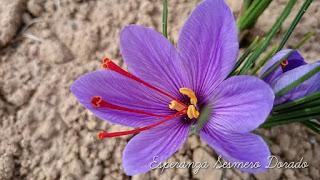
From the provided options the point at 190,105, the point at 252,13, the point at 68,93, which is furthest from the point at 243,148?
the point at 68,93

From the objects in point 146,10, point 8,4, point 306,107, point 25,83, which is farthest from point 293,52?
point 8,4

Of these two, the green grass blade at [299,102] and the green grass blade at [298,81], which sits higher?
the green grass blade at [298,81]

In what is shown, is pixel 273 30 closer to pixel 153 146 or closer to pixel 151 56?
pixel 151 56

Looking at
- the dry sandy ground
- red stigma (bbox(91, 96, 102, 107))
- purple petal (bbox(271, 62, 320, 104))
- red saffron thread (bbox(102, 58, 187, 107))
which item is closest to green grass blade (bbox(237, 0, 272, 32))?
the dry sandy ground

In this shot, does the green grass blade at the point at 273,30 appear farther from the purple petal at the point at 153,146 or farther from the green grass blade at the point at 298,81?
the purple petal at the point at 153,146

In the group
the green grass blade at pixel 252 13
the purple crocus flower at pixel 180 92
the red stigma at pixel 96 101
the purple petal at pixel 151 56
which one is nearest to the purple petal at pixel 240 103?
the purple crocus flower at pixel 180 92
